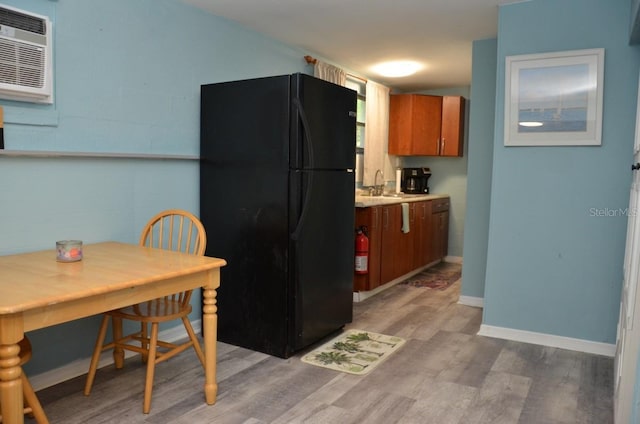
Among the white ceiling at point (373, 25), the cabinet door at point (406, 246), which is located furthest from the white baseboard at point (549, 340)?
the white ceiling at point (373, 25)

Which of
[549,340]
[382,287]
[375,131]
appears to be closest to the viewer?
[549,340]

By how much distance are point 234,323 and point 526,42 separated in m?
2.64

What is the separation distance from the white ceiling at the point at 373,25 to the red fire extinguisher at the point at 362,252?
5.44 feet

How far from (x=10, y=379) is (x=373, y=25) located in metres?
3.17

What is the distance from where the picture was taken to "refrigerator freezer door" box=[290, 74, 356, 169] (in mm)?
2832

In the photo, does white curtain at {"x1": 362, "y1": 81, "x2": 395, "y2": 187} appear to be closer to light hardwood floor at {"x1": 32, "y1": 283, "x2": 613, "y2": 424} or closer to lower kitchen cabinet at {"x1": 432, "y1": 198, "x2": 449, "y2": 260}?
lower kitchen cabinet at {"x1": 432, "y1": 198, "x2": 449, "y2": 260}

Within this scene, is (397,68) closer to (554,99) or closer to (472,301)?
(554,99)

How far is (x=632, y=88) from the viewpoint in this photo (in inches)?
115

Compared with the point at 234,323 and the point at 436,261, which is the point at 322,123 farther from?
the point at 436,261

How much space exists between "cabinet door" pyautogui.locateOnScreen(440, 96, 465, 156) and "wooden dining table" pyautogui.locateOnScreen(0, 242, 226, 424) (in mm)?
4183

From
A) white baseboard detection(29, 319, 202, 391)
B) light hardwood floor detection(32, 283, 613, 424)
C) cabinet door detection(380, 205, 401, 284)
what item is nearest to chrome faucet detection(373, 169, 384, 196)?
cabinet door detection(380, 205, 401, 284)

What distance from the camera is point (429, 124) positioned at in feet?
19.2

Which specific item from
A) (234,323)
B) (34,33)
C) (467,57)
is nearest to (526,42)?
(467,57)

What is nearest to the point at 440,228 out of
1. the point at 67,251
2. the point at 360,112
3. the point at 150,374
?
the point at 360,112
